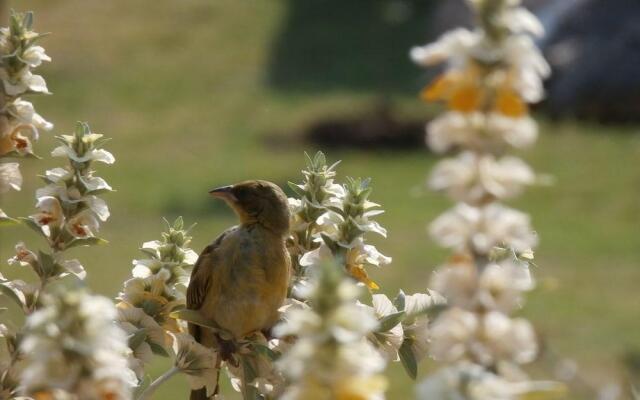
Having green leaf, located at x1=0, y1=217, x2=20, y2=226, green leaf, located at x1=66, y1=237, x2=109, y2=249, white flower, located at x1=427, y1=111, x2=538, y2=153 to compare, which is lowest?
white flower, located at x1=427, y1=111, x2=538, y2=153

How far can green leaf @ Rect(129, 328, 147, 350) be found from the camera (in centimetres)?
200

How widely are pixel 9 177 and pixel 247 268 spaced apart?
37.2 inches

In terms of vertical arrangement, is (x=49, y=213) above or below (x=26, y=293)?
above

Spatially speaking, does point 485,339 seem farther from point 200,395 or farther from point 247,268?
point 247,268

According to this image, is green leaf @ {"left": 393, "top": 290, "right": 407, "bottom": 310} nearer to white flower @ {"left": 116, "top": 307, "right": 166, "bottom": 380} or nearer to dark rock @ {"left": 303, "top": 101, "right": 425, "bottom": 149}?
white flower @ {"left": 116, "top": 307, "right": 166, "bottom": 380}

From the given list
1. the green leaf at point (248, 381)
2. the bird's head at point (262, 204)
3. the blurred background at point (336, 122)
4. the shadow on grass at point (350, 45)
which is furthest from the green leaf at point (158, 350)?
the shadow on grass at point (350, 45)

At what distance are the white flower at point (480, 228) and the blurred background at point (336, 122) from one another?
274 inches

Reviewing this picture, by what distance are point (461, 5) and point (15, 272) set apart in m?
7.95

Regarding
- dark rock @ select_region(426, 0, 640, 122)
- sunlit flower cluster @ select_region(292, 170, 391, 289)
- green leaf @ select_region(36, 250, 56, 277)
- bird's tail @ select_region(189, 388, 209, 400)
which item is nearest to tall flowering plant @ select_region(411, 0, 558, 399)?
sunlit flower cluster @ select_region(292, 170, 391, 289)

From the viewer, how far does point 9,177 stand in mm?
2057

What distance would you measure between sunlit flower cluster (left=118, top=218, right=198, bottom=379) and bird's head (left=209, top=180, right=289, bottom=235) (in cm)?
68

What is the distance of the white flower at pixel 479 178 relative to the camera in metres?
1.23

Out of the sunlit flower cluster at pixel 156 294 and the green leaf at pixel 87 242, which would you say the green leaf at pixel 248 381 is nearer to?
the sunlit flower cluster at pixel 156 294

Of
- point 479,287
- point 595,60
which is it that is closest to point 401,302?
point 479,287
